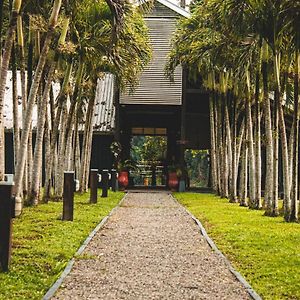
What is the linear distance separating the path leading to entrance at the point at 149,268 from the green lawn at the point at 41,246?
0.26m

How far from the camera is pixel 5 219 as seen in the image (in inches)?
299

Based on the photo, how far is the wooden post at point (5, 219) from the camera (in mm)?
7602

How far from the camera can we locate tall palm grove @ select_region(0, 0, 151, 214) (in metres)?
14.6

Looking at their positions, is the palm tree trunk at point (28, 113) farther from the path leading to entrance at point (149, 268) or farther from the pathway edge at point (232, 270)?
the pathway edge at point (232, 270)

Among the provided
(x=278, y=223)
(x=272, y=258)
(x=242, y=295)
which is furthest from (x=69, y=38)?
(x=242, y=295)

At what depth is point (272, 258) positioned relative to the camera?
9539 millimetres

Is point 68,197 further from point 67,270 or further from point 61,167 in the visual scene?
point 61,167

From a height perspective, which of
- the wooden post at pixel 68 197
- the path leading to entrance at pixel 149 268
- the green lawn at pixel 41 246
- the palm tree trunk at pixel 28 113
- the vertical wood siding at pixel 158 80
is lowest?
the path leading to entrance at pixel 149 268

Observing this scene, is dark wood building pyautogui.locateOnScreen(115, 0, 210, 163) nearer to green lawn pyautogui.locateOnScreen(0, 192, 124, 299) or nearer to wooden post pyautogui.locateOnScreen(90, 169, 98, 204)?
wooden post pyautogui.locateOnScreen(90, 169, 98, 204)

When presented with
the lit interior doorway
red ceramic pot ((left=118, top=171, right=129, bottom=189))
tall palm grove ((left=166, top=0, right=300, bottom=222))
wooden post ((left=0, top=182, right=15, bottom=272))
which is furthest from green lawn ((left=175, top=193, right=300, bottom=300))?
the lit interior doorway

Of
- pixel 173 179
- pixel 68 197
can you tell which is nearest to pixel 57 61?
pixel 68 197

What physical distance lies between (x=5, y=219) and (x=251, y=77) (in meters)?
15.0

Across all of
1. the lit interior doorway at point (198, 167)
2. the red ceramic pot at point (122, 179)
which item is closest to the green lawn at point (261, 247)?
the red ceramic pot at point (122, 179)

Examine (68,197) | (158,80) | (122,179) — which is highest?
(158,80)
